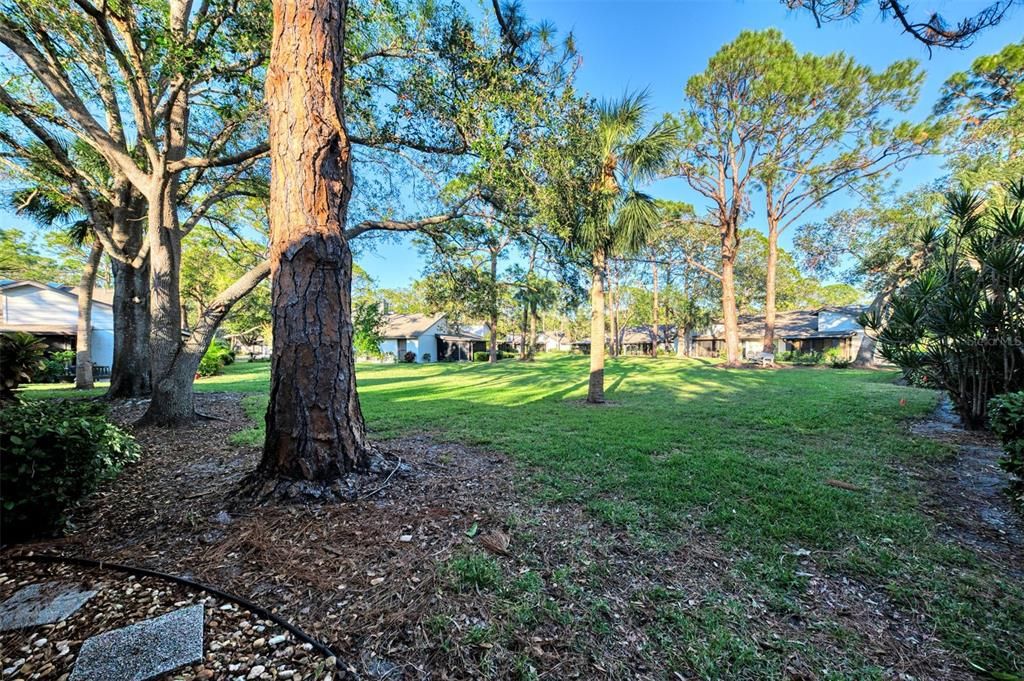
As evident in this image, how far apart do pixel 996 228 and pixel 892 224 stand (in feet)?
62.1

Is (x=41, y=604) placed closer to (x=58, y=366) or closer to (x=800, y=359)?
(x=58, y=366)

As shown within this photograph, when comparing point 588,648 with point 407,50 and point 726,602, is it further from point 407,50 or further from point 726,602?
point 407,50

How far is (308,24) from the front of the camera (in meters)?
2.99

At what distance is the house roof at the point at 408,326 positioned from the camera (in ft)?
101

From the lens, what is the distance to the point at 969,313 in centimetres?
497

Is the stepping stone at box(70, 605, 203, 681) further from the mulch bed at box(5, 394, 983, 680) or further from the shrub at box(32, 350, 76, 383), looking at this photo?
the shrub at box(32, 350, 76, 383)

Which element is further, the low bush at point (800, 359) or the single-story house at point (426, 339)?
the single-story house at point (426, 339)

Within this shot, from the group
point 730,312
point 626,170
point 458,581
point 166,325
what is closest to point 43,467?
point 458,581

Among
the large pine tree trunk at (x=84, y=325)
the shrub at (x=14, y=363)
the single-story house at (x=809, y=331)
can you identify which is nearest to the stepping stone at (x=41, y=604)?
the shrub at (x=14, y=363)

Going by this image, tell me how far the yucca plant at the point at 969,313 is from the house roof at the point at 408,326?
2701cm

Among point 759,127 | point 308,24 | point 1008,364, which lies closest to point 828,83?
point 759,127

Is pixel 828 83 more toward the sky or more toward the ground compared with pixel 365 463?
more toward the sky

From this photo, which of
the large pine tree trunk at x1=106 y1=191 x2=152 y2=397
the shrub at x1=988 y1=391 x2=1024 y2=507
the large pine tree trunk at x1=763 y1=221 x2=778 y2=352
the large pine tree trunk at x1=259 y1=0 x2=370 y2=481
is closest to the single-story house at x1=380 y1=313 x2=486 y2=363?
the large pine tree trunk at x1=763 y1=221 x2=778 y2=352

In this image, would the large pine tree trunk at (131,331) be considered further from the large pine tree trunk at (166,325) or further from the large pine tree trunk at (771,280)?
the large pine tree trunk at (771,280)
